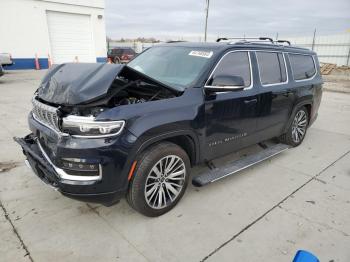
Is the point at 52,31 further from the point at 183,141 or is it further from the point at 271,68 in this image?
the point at 183,141

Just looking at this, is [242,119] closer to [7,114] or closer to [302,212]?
[302,212]

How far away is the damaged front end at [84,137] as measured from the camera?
2.48m

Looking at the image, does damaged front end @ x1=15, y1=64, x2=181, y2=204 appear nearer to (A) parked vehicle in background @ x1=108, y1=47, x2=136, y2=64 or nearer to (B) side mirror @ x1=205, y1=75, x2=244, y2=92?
(B) side mirror @ x1=205, y1=75, x2=244, y2=92

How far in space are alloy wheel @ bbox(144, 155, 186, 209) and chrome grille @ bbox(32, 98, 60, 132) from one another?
1.06m

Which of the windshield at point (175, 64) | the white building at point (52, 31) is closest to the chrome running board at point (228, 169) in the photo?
the windshield at point (175, 64)

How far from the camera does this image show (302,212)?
3258 millimetres

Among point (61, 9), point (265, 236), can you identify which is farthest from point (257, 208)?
point (61, 9)

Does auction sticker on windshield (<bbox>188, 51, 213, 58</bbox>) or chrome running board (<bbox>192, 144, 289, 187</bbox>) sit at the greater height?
auction sticker on windshield (<bbox>188, 51, 213, 58</bbox>)

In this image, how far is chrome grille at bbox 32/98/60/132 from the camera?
271 centimetres

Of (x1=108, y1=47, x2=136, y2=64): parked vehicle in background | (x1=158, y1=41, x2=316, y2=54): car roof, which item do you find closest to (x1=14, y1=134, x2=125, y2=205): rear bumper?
(x1=158, y1=41, x2=316, y2=54): car roof

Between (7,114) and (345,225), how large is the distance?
742 cm

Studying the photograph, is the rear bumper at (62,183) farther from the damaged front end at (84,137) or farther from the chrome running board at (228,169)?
the chrome running board at (228,169)

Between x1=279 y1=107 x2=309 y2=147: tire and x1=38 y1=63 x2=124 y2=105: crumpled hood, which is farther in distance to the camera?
x1=279 y1=107 x2=309 y2=147: tire

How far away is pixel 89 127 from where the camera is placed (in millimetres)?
2479
